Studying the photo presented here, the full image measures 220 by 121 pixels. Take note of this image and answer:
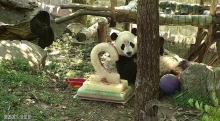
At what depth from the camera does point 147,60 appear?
4156 millimetres

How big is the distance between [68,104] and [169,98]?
4.42 feet

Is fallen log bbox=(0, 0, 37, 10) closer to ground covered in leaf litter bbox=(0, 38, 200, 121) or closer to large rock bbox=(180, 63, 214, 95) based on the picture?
ground covered in leaf litter bbox=(0, 38, 200, 121)

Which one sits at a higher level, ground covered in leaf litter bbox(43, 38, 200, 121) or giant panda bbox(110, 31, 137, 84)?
giant panda bbox(110, 31, 137, 84)

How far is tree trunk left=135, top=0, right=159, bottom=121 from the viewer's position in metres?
4.05

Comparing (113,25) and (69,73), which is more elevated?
(113,25)

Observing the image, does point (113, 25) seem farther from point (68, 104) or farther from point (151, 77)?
point (151, 77)

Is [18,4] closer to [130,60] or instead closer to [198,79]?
[130,60]

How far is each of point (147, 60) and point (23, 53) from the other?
3025 millimetres

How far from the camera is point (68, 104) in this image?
531cm

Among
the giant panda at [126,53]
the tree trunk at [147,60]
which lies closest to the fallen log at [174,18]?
the giant panda at [126,53]

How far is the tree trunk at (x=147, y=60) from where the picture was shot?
13.3 feet

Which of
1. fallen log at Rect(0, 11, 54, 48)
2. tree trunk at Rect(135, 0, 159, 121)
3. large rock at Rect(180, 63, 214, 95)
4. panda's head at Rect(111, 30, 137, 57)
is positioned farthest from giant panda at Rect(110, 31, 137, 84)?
fallen log at Rect(0, 11, 54, 48)

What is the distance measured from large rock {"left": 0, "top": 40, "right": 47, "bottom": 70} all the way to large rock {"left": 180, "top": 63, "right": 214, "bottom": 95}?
7.91ft

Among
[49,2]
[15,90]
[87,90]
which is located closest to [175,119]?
[87,90]
